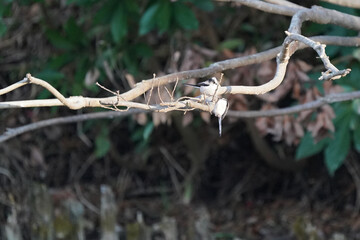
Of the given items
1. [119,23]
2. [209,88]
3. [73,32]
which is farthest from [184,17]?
[209,88]

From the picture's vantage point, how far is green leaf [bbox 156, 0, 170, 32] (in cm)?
368

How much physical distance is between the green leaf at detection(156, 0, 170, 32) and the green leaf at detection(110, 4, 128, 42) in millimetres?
196

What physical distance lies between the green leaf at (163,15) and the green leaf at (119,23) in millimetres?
196

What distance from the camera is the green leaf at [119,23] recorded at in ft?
12.4

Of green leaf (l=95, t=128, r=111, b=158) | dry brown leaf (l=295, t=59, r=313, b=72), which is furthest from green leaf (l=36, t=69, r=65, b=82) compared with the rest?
dry brown leaf (l=295, t=59, r=313, b=72)

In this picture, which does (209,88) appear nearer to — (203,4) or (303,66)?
(303,66)

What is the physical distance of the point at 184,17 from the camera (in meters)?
3.72

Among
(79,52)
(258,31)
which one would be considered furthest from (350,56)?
(79,52)

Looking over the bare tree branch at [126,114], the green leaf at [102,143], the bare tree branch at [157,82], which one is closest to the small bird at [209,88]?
the bare tree branch at [157,82]

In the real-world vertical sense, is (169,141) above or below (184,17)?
below

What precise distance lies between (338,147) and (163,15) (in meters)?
1.17

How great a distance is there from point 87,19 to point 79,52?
0.34 meters

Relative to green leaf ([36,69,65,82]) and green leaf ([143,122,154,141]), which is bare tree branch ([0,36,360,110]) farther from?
green leaf ([36,69,65,82])

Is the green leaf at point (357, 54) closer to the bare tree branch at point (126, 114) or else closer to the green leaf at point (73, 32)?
the bare tree branch at point (126, 114)
